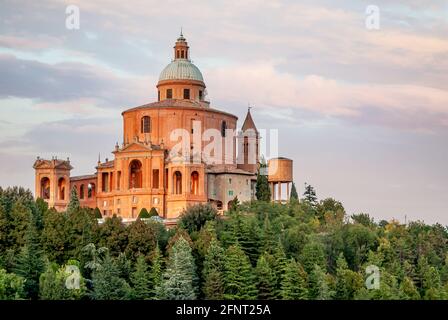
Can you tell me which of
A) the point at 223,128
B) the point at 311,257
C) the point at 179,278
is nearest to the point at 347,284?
the point at 311,257

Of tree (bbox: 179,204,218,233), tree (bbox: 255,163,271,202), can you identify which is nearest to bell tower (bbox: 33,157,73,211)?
tree (bbox: 255,163,271,202)

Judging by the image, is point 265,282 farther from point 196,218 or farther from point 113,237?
point 196,218

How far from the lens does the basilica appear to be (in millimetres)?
90125

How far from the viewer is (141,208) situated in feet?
295

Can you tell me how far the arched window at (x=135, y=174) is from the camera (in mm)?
91500

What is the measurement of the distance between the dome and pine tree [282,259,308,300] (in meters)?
29.7

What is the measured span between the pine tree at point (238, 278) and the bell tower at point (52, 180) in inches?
995

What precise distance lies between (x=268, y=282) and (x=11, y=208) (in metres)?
15.5

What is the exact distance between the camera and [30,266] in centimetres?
6712

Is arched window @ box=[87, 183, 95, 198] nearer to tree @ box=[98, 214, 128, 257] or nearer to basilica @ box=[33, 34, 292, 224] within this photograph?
basilica @ box=[33, 34, 292, 224]
